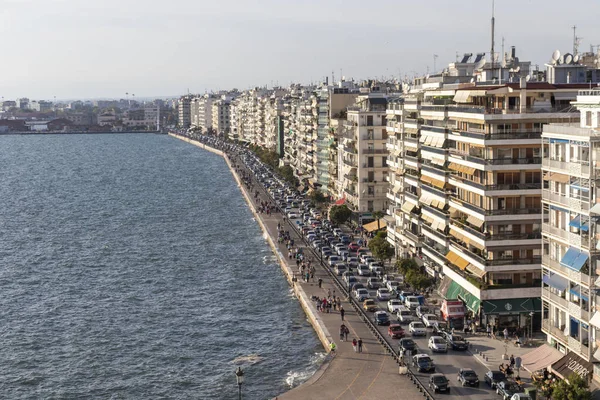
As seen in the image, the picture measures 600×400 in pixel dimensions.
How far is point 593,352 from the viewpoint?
36.3 m

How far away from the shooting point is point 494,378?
39188mm

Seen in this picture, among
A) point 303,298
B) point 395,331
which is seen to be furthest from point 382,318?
point 303,298

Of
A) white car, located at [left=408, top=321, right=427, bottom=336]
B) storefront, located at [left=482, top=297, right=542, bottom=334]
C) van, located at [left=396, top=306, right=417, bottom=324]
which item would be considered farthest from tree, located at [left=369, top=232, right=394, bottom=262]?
storefront, located at [left=482, top=297, right=542, bottom=334]

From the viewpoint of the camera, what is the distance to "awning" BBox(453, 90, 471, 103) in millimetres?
52344

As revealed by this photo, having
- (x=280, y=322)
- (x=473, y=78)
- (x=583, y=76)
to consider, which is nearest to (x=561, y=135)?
(x=583, y=76)

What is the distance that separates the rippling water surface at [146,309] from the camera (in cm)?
4709

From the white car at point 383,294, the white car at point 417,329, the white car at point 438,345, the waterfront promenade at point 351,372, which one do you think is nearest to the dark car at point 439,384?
the waterfront promenade at point 351,372

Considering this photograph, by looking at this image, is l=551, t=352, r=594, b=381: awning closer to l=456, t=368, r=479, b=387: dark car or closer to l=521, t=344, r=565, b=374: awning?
l=521, t=344, r=565, b=374: awning

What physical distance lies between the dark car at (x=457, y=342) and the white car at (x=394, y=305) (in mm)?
7854

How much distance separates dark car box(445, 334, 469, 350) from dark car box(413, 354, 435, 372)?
3.19 meters

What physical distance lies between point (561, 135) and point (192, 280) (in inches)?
1485

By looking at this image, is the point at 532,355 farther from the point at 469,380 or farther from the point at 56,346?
the point at 56,346

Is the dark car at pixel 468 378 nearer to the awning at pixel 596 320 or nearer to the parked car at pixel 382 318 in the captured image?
the awning at pixel 596 320

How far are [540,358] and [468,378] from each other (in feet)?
10.4
